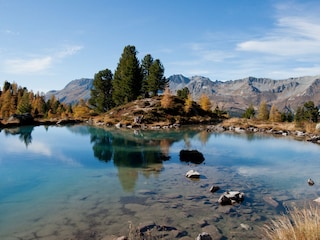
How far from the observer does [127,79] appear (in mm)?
110500

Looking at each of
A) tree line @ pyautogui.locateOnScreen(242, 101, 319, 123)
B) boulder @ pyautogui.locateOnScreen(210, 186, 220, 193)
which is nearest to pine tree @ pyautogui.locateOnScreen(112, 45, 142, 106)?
tree line @ pyautogui.locateOnScreen(242, 101, 319, 123)

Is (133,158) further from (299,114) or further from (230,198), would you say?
(299,114)

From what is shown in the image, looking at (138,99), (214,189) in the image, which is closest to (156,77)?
(138,99)

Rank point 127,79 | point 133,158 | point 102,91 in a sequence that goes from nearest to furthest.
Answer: point 133,158 → point 127,79 → point 102,91

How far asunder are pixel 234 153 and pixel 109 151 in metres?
19.2

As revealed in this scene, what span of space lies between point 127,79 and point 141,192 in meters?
90.6

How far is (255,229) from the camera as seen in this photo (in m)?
16.5

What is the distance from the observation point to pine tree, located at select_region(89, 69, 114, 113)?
408 ft

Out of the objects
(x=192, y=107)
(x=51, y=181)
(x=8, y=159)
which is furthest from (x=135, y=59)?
(x=51, y=181)

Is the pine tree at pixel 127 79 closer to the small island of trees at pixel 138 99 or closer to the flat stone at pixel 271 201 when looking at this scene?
the small island of trees at pixel 138 99

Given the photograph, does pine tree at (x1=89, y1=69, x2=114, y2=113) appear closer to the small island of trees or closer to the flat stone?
the small island of trees

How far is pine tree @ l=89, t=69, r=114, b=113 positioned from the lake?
272 ft

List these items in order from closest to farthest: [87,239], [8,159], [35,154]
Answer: [87,239] < [8,159] < [35,154]

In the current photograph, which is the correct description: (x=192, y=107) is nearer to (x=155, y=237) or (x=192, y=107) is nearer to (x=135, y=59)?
(x=135, y=59)
